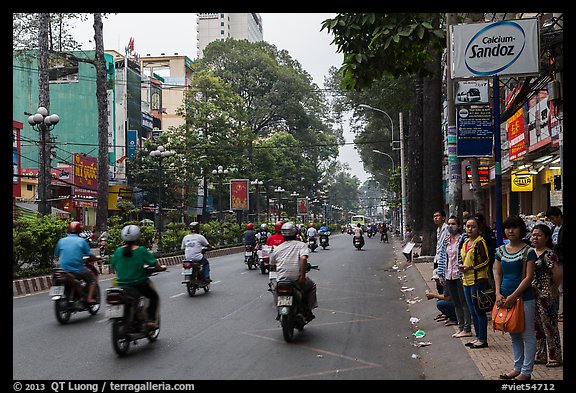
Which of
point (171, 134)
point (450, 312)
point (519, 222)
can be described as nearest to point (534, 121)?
point (450, 312)

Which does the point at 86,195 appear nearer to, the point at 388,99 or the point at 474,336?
the point at 388,99

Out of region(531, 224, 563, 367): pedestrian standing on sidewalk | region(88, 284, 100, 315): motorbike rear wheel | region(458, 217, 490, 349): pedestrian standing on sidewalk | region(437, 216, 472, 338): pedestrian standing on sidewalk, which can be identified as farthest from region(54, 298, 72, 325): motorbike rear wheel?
region(531, 224, 563, 367): pedestrian standing on sidewalk

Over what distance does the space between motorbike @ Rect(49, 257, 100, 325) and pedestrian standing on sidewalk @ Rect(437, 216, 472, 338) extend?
20.4 ft

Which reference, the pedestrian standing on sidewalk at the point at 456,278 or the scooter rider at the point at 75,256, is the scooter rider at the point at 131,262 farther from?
the pedestrian standing on sidewalk at the point at 456,278

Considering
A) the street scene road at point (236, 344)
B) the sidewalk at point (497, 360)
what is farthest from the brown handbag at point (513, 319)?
the street scene road at point (236, 344)

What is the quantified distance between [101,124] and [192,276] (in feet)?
57.2

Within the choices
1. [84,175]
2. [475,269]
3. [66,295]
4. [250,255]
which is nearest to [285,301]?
[475,269]

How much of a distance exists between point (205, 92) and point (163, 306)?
39.2 metres

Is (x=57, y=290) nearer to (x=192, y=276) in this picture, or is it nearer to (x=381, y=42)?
(x=192, y=276)

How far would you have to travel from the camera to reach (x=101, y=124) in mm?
30766

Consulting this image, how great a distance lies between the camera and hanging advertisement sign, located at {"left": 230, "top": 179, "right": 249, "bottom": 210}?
47.7m

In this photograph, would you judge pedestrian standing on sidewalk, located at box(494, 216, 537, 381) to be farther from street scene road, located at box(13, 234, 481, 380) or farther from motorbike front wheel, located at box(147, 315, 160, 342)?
motorbike front wheel, located at box(147, 315, 160, 342)

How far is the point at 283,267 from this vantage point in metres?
10.1

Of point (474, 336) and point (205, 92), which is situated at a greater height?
point (205, 92)
